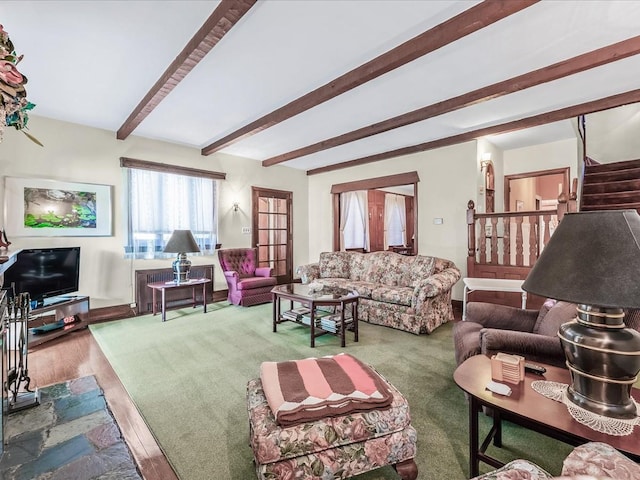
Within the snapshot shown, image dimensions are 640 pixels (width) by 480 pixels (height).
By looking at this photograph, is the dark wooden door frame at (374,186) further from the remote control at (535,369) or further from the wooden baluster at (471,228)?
the remote control at (535,369)

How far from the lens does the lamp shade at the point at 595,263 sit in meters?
1.01

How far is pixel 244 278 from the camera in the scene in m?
5.36

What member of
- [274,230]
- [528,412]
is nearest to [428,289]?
[528,412]

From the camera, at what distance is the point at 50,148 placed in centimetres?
389

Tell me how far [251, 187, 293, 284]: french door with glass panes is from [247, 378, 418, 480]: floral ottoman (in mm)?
4962

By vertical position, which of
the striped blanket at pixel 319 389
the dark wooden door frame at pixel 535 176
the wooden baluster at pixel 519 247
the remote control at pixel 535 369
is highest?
the dark wooden door frame at pixel 535 176

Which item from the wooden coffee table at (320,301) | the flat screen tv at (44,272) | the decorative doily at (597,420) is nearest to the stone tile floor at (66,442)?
the flat screen tv at (44,272)

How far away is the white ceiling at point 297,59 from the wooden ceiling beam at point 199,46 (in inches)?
2.5

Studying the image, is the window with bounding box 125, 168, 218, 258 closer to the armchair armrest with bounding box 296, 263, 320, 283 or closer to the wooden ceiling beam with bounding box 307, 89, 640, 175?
the armchair armrest with bounding box 296, 263, 320, 283

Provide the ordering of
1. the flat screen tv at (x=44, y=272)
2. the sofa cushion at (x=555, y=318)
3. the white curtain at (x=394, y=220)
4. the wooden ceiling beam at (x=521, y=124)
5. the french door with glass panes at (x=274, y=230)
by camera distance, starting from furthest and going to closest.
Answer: the white curtain at (x=394, y=220) < the french door with glass panes at (x=274, y=230) < the wooden ceiling beam at (x=521, y=124) < the flat screen tv at (x=44, y=272) < the sofa cushion at (x=555, y=318)

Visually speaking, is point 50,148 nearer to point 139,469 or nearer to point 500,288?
point 139,469

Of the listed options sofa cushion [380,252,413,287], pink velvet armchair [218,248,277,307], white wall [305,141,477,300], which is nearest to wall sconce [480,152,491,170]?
white wall [305,141,477,300]

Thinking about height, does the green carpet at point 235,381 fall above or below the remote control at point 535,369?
below

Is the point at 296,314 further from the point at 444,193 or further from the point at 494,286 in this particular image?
the point at 444,193
